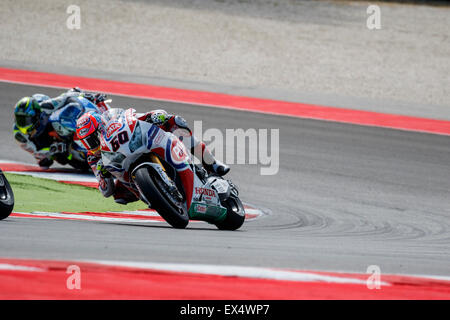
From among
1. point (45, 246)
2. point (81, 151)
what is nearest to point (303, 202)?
point (81, 151)

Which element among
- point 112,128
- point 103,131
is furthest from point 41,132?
point 112,128

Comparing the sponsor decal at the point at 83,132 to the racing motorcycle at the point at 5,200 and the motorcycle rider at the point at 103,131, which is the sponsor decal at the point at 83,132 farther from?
the racing motorcycle at the point at 5,200

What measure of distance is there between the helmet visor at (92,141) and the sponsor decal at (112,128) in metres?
0.21

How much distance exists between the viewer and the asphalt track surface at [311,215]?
509 centimetres

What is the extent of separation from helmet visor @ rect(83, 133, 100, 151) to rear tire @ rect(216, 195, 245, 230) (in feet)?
3.77

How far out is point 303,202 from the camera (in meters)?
9.23

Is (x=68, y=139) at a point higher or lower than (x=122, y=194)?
higher

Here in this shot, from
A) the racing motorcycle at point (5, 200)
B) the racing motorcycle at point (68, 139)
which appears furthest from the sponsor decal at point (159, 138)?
the racing motorcycle at point (68, 139)

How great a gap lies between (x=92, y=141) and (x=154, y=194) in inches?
41.6

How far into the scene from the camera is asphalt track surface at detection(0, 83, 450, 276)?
509cm

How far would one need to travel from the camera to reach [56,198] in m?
8.33

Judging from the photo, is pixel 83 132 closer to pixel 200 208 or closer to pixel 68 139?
pixel 200 208

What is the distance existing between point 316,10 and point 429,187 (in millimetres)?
16645

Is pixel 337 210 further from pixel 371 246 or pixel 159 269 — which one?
pixel 159 269
